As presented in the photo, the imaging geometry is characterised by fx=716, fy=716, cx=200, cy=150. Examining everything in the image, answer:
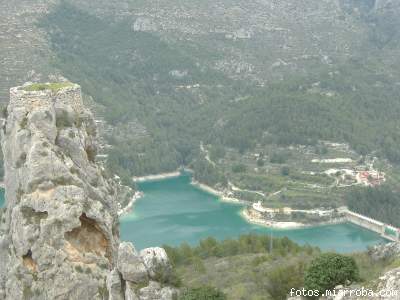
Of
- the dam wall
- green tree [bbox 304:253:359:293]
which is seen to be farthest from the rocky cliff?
the dam wall

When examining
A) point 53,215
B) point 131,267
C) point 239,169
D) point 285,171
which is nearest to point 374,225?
point 285,171

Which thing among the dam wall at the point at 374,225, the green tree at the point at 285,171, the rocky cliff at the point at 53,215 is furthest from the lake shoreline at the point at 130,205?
the rocky cliff at the point at 53,215

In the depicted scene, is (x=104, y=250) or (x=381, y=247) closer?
(x=381, y=247)

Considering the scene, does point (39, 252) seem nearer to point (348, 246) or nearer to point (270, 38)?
point (348, 246)

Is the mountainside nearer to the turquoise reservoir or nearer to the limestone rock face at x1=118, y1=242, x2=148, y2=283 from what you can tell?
the turquoise reservoir

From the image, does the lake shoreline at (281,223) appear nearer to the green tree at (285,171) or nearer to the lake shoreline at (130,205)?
the lake shoreline at (130,205)

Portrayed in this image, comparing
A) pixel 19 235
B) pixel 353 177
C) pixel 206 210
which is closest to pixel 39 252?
pixel 19 235

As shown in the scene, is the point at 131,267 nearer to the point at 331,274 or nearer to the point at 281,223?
the point at 331,274
